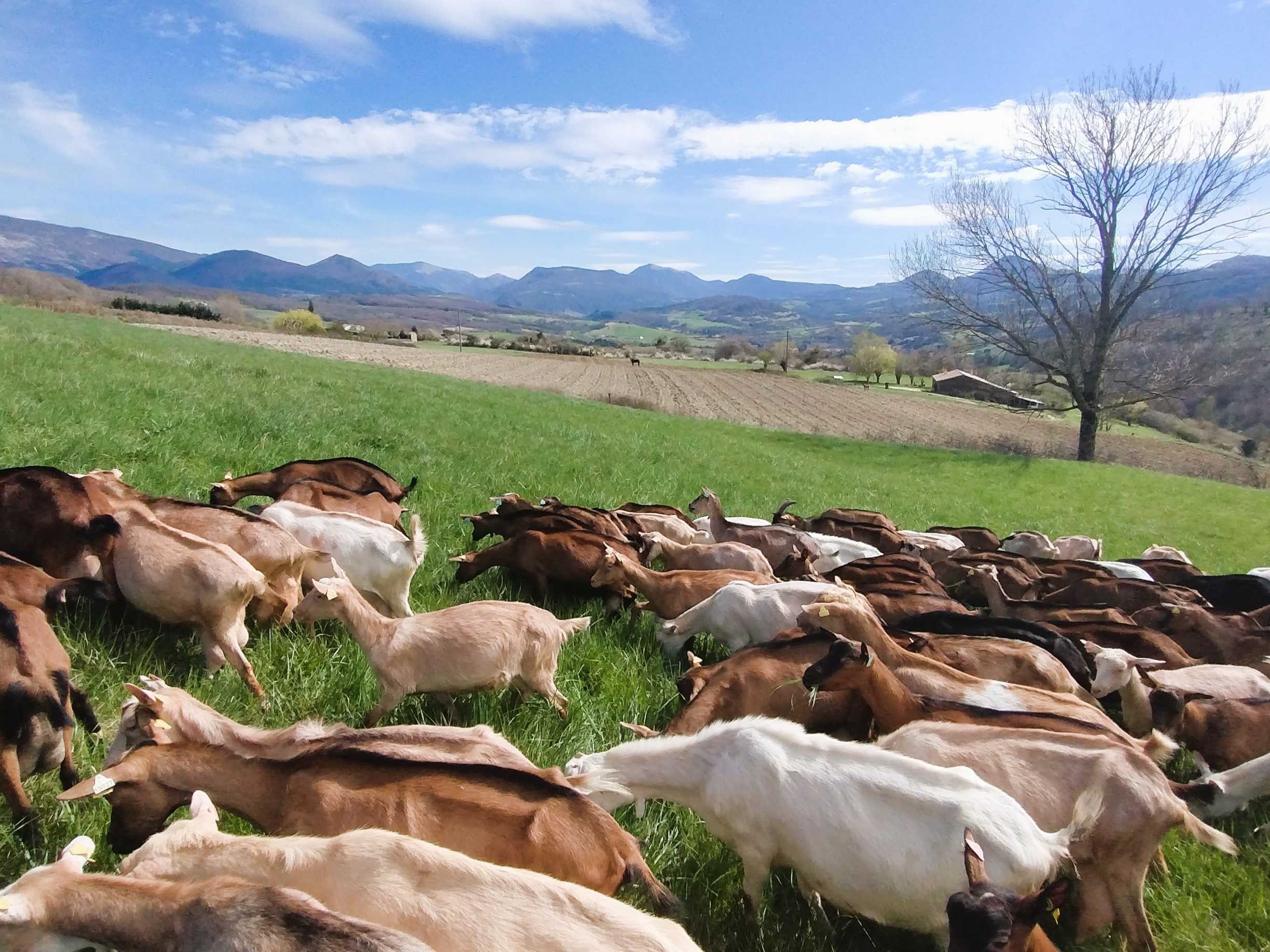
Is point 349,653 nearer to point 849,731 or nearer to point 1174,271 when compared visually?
point 849,731

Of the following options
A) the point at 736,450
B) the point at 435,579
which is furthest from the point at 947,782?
the point at 736,450

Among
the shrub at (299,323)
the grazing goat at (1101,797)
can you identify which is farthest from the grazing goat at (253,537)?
the shrub at (299,323)

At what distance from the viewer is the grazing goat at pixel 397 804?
2.88m

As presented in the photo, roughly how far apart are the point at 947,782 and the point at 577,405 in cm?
2672

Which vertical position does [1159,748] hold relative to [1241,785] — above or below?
above

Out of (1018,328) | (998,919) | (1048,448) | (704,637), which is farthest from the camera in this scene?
(1048,448)

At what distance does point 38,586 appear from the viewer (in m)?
4.12

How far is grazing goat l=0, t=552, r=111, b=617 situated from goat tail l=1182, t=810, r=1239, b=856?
234 inches

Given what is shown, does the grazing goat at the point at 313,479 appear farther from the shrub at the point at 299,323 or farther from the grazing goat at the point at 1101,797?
the shrub at the point at 299,323

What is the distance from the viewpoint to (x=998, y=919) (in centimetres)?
237

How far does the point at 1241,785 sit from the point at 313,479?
7839 millimetres

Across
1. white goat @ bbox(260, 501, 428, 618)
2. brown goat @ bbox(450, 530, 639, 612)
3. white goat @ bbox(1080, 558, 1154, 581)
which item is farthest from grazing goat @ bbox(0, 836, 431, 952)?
white goat @ bbox(1080, 558, 1154, 581)

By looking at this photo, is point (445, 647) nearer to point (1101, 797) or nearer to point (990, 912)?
point (990, 912)

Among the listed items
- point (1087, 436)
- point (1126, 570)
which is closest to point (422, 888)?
point (1126, 570)
